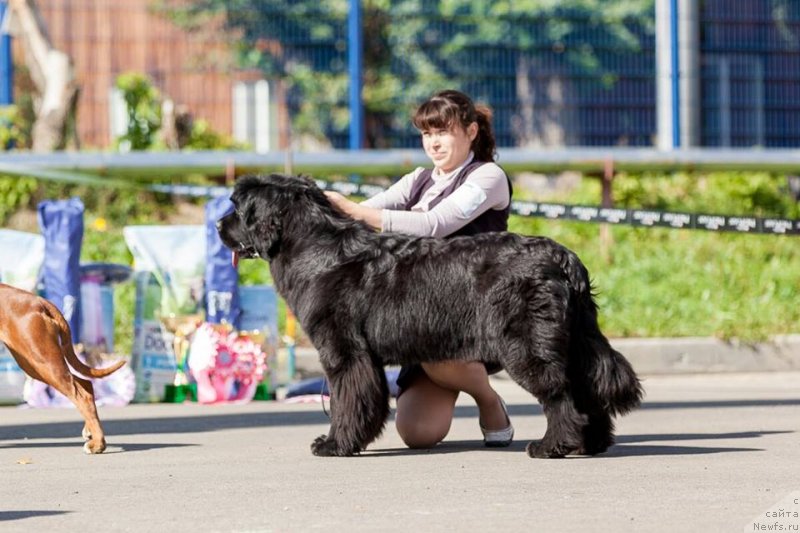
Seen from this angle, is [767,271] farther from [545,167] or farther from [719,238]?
[545,167]

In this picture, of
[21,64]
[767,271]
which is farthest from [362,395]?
[21,64]

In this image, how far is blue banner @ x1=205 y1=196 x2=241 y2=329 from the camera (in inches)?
366

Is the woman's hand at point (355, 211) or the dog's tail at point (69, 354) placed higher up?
the woman's hand at point (355, 211)

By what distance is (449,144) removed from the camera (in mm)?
6723

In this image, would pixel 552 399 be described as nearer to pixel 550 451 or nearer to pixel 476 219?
pixel 550 451

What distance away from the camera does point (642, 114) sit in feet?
52.5

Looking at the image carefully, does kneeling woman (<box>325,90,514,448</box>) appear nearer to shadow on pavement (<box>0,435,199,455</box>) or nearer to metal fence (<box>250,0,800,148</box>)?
shadow on pavement (<box>0,435,199,455</box>)

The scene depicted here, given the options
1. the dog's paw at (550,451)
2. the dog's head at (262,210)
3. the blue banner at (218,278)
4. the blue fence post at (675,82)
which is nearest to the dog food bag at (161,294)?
the blue banner at (218,278)

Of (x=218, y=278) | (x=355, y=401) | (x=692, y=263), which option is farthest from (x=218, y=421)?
(x=692, y=263)

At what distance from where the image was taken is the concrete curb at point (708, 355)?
10.7m

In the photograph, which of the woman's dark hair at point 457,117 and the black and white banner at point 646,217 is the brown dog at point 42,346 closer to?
the woman's dark hair at point 457,117

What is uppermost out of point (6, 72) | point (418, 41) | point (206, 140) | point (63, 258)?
point (418, 41)

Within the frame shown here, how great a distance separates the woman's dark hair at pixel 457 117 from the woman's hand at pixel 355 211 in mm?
456

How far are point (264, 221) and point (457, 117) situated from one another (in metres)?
0.98
